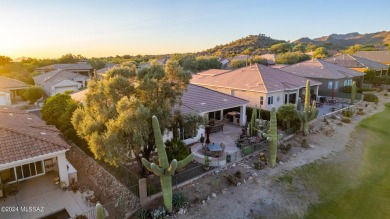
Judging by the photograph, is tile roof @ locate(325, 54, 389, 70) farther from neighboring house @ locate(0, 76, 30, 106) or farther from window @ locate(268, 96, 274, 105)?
neighboring house @ locate(0, 76, 30, 106)

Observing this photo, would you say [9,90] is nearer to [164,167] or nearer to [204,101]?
[204,101]

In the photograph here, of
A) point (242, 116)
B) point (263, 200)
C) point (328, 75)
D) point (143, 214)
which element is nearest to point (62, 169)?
point (143, 214)

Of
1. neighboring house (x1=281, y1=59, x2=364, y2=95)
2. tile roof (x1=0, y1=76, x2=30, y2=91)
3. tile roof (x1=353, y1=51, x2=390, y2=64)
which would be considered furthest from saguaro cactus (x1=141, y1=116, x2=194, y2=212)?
tile roof (x1=353, y1=51, x2=390, y2=64)

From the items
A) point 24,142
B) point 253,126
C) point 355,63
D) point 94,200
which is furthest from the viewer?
point 355,63

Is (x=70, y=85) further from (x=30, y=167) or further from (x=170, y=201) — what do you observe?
(x=170, y=201)

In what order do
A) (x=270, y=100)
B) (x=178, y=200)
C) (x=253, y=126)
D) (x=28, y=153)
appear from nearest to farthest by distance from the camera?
1. (x=178, y=200)
2. (x=28, y=153)
3. (x=253, y=126)
4. (x=270, y=100)

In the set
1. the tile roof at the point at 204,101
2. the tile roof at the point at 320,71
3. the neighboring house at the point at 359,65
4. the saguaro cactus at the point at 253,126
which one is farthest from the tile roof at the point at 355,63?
the saguaro cactus at the point at 253,126
